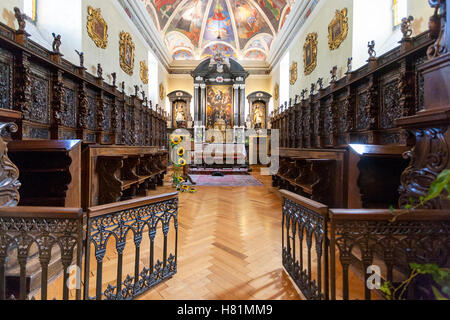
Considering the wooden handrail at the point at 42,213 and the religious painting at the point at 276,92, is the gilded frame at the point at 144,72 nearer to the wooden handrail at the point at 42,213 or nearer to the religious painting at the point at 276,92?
the religious painting at the point at 276,92

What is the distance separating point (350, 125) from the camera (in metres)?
4.99

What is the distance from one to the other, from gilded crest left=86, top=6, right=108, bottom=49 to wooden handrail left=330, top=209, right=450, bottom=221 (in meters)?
7.52

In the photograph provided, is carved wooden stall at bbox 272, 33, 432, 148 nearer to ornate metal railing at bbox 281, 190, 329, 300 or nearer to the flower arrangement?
ornate metal railing at bbox 281, 190, 329, 300

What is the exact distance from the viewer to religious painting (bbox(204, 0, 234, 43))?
12334 millimetres

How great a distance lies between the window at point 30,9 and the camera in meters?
4.82

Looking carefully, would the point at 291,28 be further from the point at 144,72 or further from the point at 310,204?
the point at 310,204

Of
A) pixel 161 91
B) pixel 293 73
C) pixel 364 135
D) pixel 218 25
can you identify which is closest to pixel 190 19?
pixel 218 25

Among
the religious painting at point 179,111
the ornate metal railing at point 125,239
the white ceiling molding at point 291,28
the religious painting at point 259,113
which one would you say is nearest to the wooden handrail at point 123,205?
the ornate metal railing at point 125,239

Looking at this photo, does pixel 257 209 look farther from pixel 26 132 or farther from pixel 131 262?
pixel 26 132

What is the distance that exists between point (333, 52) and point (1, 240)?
778 centimetres

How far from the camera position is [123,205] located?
1.51m

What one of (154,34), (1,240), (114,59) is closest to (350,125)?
(1,240)

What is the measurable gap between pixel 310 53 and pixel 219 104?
7.28 m

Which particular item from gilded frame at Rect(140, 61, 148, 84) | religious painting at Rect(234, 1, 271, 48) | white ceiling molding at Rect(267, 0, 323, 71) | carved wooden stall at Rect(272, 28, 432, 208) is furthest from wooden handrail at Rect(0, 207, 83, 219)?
religious painting at Rect(234, 1, 271, 48)
